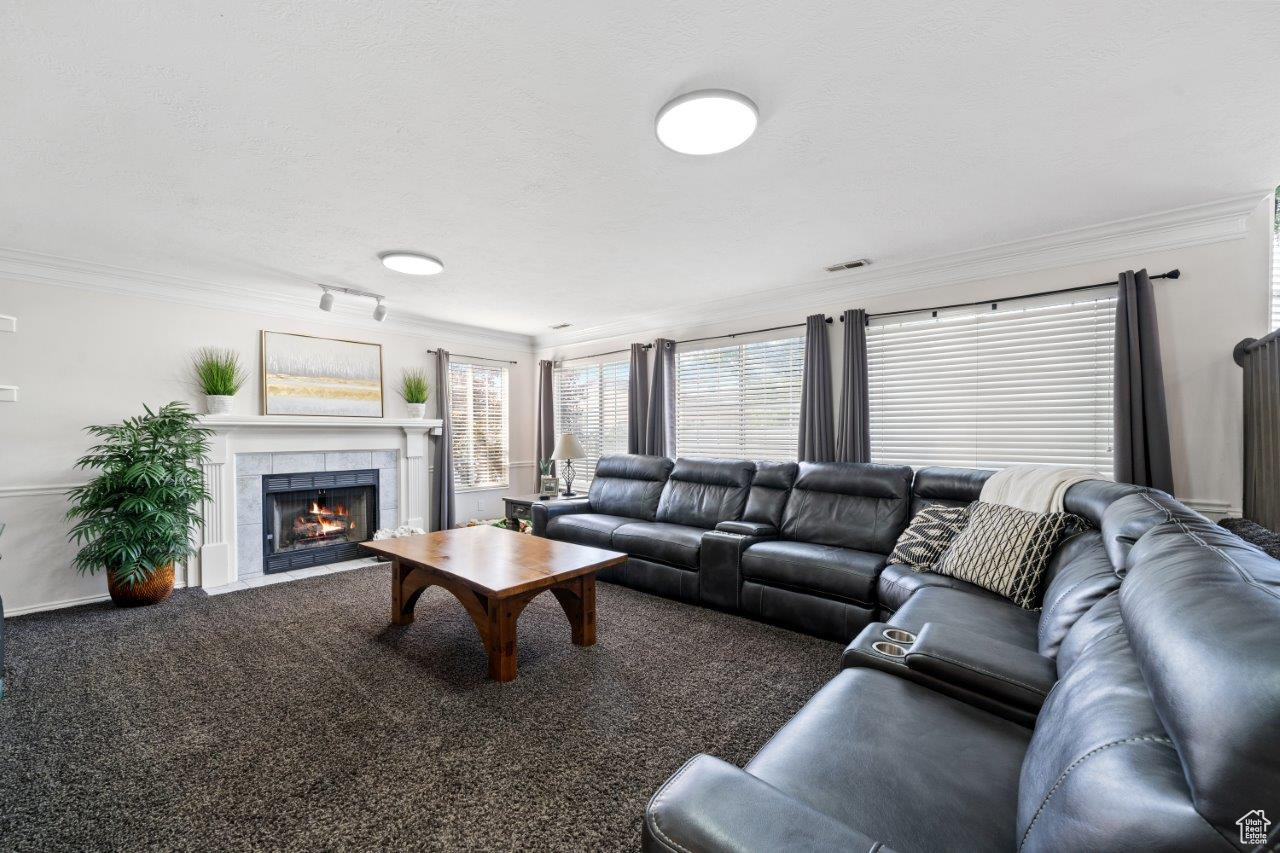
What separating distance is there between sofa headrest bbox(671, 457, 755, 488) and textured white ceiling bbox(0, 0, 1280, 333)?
1766 mm

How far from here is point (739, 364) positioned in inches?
196

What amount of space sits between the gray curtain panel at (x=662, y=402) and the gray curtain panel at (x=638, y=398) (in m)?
0.13

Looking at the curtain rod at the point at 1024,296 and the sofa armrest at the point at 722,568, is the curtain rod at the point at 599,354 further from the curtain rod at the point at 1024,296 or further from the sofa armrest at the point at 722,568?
the sofa armrest at the point at 722,568

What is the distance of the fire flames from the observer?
4.96 meters

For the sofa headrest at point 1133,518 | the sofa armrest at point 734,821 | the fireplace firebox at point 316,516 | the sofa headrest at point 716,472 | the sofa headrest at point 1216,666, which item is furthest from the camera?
the fireplace firebox at point 316,516

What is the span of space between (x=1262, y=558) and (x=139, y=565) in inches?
210

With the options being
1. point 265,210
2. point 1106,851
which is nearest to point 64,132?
point 265,210

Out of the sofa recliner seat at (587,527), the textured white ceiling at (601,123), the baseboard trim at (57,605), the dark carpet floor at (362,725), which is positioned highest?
the textured white ceiling at (601,123)

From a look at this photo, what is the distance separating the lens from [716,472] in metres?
4.54

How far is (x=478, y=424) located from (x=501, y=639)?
4121mm

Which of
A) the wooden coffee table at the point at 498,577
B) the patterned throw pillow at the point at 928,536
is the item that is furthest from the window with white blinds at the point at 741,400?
the wooden coffee table at the point at 498,577

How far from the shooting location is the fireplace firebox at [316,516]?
469 centimetres

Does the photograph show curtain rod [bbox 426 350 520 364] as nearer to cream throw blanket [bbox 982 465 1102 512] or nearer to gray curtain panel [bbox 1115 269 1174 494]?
cream throw blanket [bbox 982 465 1102 512]

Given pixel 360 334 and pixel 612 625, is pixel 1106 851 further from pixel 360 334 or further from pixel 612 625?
pixel 360 334
